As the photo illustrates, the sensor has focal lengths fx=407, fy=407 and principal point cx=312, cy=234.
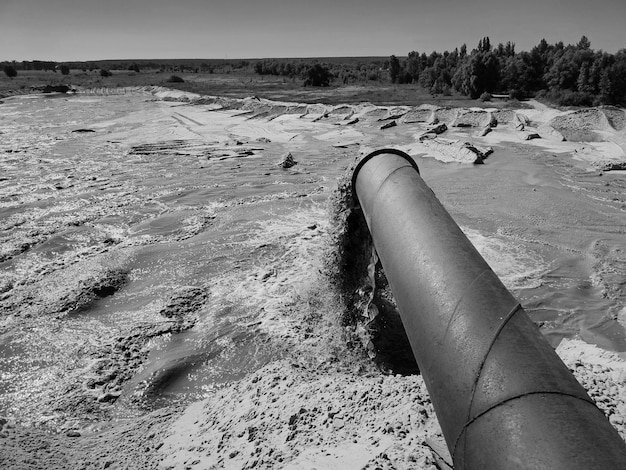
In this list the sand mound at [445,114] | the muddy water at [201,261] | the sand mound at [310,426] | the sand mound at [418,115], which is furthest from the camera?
the sand mound at [418,115]

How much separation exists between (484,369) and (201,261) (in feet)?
23.1

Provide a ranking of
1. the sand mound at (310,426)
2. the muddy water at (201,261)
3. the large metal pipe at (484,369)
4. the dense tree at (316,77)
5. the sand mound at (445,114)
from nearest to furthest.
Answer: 1. the large metal pipe at (484,369)
2. the sand mound at (310,426)
3. the muddy water at (201,261)
4. the sand mound at (445,114)
5. the dense tree at (316,77)

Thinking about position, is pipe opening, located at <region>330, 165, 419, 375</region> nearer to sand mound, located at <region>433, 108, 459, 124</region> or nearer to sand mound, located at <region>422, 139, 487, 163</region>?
sand mound, located at <region>422, 139, 487, 163</region>

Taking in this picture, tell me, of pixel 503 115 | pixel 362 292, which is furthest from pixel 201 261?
pixel 503 115

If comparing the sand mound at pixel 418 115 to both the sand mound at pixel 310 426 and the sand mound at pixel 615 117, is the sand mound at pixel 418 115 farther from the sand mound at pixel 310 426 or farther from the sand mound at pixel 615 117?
the sand mound at pixel 310 426

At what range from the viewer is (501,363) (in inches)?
78.7

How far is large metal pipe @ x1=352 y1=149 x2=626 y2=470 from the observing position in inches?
66.3

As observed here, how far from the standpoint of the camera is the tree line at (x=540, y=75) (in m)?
24.1

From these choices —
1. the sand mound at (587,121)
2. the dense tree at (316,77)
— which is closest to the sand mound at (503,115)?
the sand mound at (587,121)

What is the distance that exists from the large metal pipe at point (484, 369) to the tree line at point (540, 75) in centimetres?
2740

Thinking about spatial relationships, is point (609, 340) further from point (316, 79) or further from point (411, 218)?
point (316, 79)

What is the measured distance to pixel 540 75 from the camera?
3197 centimetres

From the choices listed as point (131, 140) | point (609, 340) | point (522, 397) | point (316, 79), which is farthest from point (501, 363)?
point (316, 79)

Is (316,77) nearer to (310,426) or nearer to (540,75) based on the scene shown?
(540,75)
